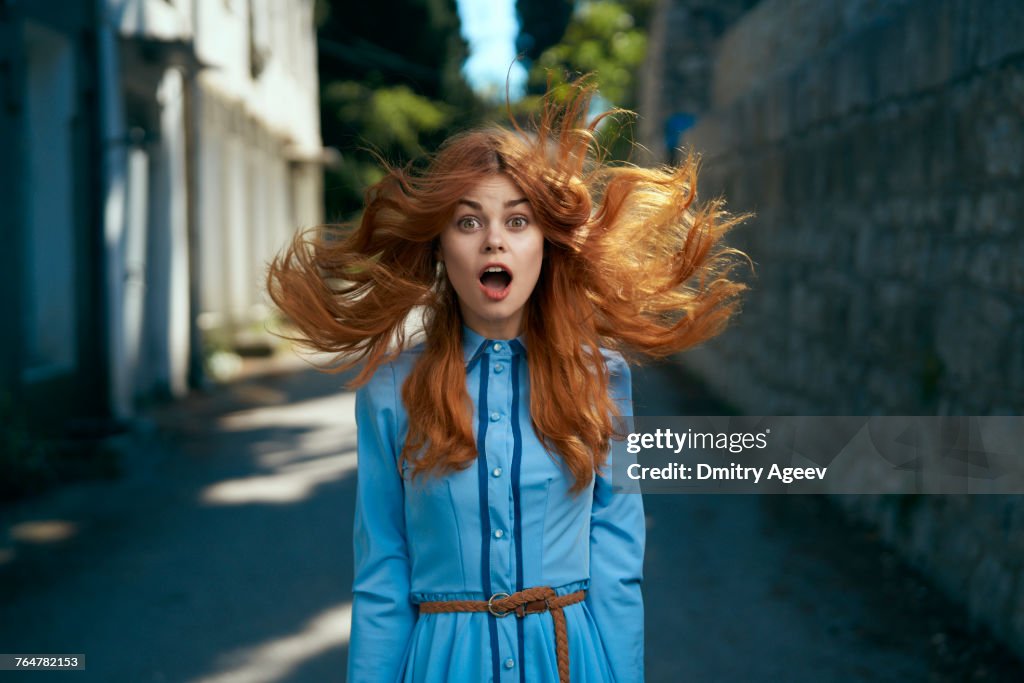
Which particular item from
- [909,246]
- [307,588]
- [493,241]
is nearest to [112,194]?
[307,588]

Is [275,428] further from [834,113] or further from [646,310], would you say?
[646,310]

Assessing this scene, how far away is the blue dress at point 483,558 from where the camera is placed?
2031mm

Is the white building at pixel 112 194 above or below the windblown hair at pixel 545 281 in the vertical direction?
above

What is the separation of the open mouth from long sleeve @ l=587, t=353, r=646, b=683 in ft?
Result: 0.87

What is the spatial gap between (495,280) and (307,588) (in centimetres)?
327

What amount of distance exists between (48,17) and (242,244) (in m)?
8.54

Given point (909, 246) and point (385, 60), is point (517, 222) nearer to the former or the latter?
point (909, 246)

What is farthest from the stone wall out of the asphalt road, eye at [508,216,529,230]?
eye at [508,216,529,230]

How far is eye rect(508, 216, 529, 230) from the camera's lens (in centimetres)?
216

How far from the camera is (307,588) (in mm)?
5102

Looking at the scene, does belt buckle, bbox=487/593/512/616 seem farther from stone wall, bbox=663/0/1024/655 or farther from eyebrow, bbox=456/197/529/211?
stone wall, bbox=663/0/1024/655

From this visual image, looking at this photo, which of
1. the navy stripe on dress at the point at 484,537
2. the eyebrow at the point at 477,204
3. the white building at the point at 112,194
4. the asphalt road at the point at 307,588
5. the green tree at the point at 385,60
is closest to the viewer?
the navy stripe on dress at the point at 484,537

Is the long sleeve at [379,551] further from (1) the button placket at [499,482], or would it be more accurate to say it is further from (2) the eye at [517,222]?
(2) the eye at [517,222]

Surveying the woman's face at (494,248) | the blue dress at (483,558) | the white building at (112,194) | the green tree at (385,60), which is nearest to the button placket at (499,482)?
the blue dress at (483,558)
